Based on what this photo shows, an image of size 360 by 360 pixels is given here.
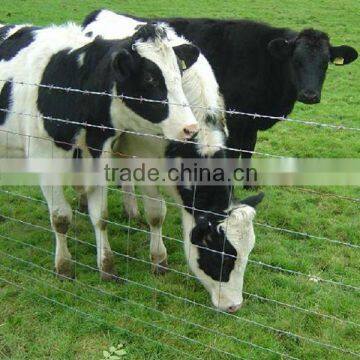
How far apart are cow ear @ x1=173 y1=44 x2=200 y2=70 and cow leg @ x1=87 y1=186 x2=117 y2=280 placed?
133cm

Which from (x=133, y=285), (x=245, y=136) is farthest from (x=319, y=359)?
(x=245, y=136)

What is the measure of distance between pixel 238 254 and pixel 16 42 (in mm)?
3069

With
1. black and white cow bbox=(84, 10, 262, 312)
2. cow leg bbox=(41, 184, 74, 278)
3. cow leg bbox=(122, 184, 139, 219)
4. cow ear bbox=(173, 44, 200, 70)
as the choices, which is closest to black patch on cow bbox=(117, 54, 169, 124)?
black and white cow bbox=(84, 10, 262, 312)

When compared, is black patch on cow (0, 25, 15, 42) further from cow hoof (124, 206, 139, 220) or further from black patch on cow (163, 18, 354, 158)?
black patch on cow (163, 18, 354, 158)

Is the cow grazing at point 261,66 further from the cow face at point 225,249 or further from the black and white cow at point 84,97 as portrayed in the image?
the cow face at point 225,249

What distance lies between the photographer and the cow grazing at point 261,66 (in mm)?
6625

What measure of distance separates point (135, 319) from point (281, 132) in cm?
552

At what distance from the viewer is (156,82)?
416cm

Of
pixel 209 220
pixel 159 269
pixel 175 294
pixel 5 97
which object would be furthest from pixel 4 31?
pixel 175 294

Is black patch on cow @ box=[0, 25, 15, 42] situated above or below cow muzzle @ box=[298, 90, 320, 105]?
above

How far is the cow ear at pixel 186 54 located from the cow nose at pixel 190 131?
0.83 m

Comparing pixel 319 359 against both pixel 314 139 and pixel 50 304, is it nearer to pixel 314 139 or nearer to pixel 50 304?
pixel 50 304

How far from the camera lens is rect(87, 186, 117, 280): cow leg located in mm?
4840

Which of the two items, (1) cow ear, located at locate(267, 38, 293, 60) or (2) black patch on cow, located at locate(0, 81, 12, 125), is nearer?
(2) black patch on cow, located at locate(0, 81, 12, 125)
